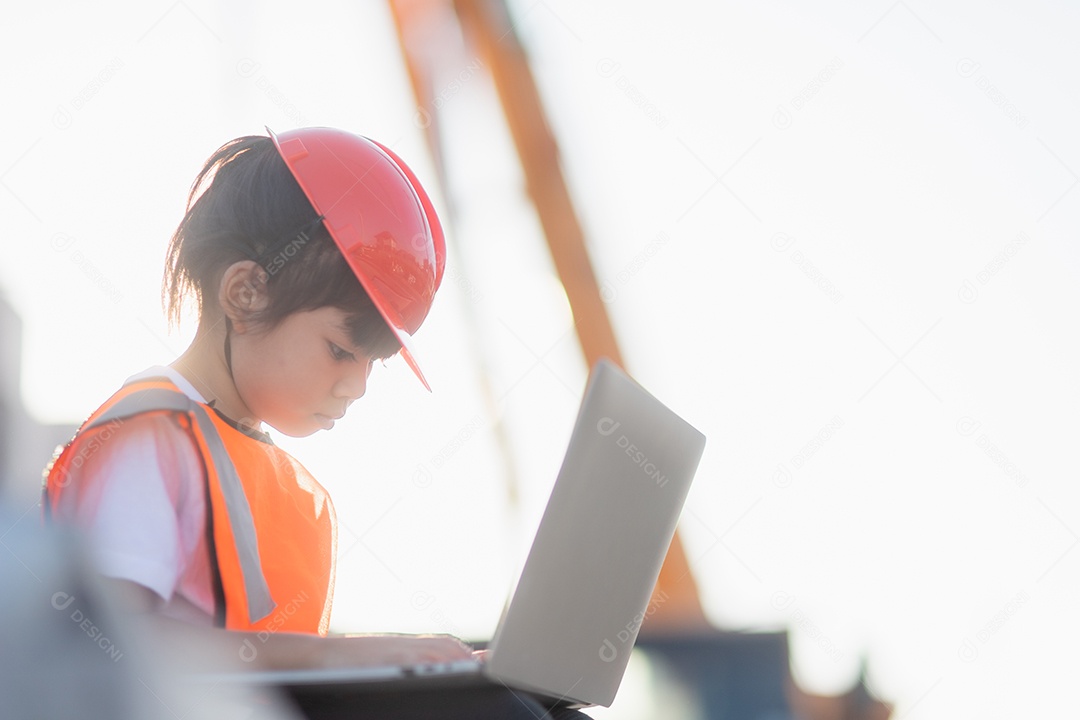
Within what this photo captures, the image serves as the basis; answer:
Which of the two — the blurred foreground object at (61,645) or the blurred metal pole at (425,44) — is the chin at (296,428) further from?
the blurred metal pole at (425,44)

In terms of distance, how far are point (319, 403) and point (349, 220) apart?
0.25m

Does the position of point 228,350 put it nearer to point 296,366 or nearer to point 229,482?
point 296,366

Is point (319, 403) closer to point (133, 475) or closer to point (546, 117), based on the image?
point (133, 475)

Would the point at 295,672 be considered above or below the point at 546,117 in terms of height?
below

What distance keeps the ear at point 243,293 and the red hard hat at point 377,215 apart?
0.38ft

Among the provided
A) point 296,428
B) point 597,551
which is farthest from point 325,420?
point 597,551

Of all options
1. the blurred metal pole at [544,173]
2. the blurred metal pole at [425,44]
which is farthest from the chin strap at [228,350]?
the blurred metal pole at [425,44]

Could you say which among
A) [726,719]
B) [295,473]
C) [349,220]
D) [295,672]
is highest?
[726,719]

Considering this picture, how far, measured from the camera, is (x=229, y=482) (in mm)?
1065

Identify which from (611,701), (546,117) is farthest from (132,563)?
(546,117)

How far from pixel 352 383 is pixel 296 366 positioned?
0.28ft

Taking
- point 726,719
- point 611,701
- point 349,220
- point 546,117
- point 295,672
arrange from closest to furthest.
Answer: point 295,672, point 611,701, point 349,220, point 726,719, point 546,117

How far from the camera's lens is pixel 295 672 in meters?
0.76

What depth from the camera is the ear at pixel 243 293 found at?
1.26 metres
